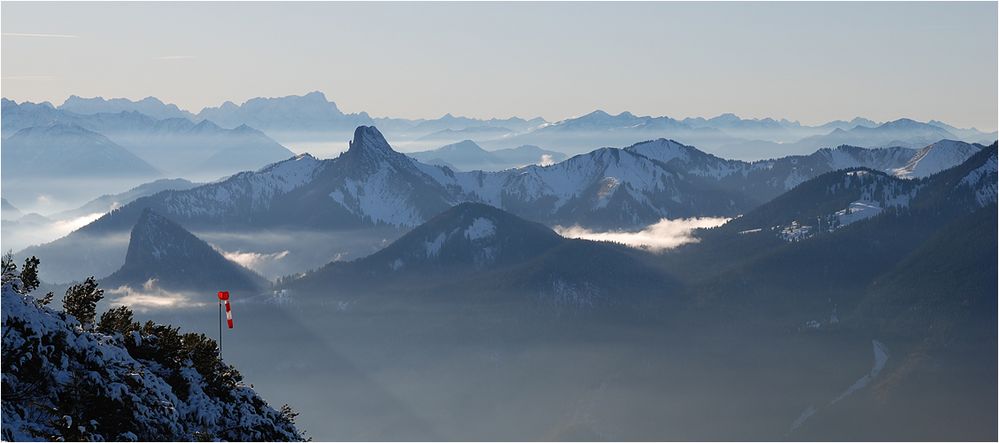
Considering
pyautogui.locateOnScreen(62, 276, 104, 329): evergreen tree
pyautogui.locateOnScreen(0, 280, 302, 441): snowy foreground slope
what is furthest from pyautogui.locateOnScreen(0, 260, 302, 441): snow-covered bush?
pyautogui.locateOnScreen(62, 276, 104, 329): evergreen tree

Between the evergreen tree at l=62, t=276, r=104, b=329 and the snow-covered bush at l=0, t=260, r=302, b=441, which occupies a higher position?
the evergreen tree at l=62, t=276, r=104, b=329

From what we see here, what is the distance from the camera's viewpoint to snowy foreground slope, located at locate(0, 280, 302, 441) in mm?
62750

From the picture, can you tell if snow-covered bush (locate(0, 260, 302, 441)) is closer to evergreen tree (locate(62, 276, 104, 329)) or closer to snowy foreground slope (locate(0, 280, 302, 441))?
snowy foreground slope (locate(0, 280, 302, 441))

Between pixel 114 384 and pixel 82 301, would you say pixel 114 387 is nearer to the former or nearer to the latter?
pixel 114 384

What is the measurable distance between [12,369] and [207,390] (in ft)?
54.5

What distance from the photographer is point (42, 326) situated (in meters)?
66.8

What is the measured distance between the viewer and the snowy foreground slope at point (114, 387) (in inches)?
→ 2470

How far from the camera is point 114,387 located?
6800 cm

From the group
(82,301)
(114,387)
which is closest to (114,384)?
(114,387)

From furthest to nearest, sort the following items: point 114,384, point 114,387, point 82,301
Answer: point 82,301 < point 114,384 < point 114,387

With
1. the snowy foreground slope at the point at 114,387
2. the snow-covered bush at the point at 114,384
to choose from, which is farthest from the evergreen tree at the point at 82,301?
the snowy foreground slope at the point at 114,387

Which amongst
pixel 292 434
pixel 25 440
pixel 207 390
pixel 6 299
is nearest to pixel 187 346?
pixel 207 390

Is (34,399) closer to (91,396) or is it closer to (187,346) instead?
(91,396)

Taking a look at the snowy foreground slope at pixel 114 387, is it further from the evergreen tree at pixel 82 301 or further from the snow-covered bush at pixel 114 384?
the evergreen tree at pixel 82 301
